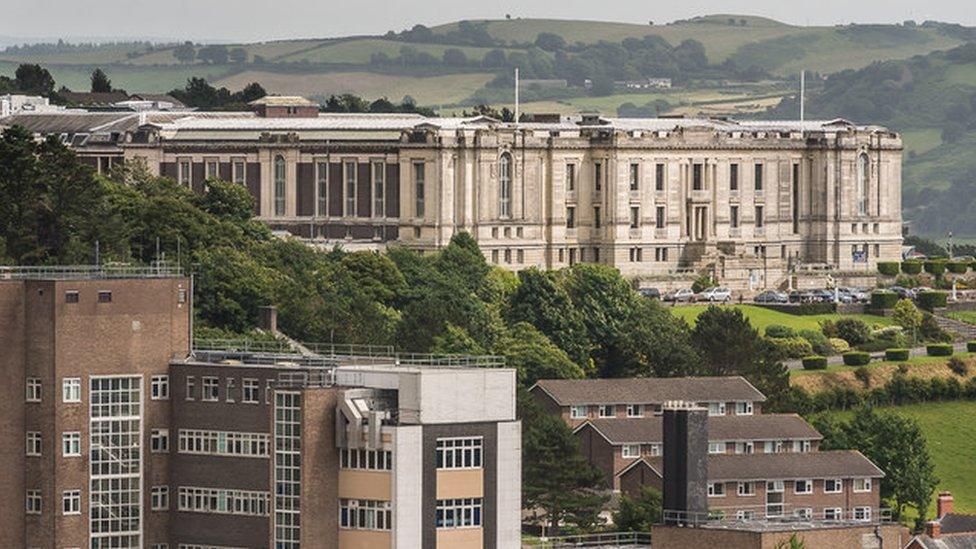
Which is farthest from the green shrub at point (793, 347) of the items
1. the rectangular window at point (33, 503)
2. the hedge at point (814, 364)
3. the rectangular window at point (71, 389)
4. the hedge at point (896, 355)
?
the rectangular window at point (33, 503)

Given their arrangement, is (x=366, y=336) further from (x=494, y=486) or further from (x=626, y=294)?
(x=494, y=486)

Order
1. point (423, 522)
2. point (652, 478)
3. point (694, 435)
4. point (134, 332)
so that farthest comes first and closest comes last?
point (652, 478) < point (694, 435) < point (134, 332) < point (423, 522)

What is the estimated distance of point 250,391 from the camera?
105 meters

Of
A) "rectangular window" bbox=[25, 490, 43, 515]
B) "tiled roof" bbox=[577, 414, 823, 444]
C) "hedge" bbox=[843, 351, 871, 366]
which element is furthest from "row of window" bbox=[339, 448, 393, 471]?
"hedge" bbox=[843, 351, 871, 366]

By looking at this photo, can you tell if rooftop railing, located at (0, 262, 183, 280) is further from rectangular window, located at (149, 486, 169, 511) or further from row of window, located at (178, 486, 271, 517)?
row of window, located at (178, 486, 271, 517)

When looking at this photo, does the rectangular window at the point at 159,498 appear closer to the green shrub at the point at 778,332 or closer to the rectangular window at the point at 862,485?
the rectangular window at the point at 862,485

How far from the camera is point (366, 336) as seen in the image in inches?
6152

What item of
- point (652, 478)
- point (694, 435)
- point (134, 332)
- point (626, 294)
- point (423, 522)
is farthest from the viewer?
point (626, 294)

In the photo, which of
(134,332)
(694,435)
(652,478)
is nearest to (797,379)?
(652,478)

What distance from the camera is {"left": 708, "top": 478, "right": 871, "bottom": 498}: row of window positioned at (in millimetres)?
155375

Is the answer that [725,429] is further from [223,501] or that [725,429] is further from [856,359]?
[223,501]

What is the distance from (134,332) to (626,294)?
86.4 meters

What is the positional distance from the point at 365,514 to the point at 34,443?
11.3 m

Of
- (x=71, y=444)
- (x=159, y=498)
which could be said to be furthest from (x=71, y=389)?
(x=159, y=498)
